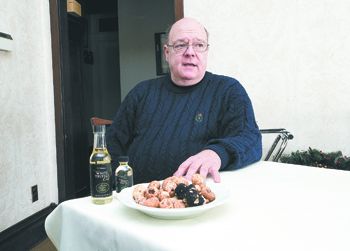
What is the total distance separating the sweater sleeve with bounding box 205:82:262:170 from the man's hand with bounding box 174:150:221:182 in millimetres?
64

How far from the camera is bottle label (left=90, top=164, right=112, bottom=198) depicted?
83 cm

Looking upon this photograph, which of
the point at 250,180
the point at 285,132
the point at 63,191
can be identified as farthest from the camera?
the point at 63,191

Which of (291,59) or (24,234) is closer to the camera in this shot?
(291,59)

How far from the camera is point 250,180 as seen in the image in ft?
3.40

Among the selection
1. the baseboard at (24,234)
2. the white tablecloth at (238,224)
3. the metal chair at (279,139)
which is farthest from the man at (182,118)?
the baseboard at (24,234)

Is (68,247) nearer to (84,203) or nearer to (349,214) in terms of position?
(84,203)

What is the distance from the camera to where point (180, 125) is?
134 centimetres

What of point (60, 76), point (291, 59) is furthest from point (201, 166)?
point (60, 76)

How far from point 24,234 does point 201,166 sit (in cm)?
174

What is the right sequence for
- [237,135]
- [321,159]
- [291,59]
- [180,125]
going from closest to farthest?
[237,135]
[180,125]
[321,159]
[291,59]

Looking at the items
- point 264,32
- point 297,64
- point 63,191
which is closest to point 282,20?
point 264,32

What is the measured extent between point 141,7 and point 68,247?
4.44m

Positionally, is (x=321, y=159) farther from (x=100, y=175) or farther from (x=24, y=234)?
(x=24, y=234)

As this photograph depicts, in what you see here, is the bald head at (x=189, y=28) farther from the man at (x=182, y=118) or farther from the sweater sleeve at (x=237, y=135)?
the sweater sleeve at (x=237, y=135)
